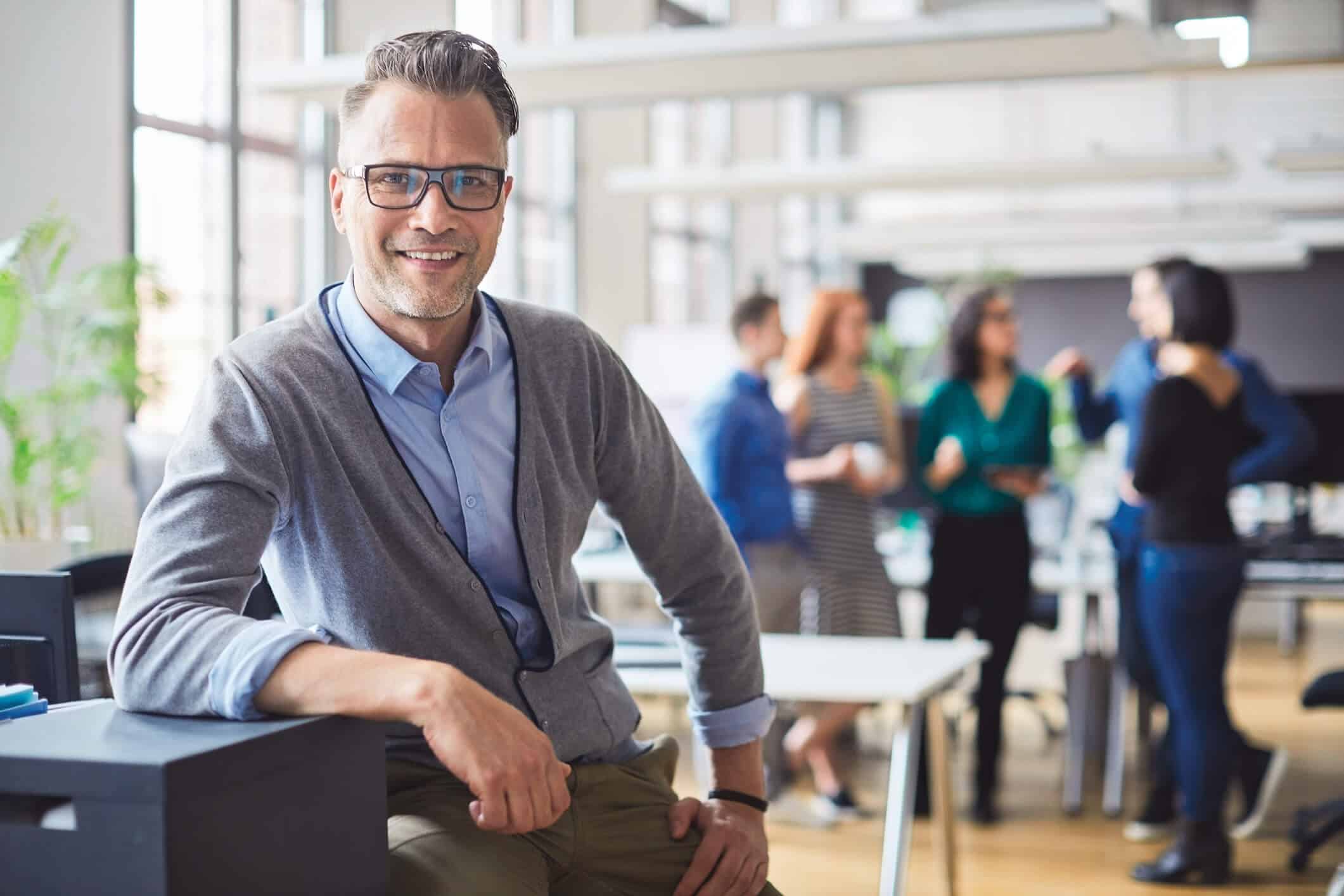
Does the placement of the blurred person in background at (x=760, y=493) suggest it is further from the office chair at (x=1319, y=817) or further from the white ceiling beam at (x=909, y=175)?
A: the white ceiling beam at (x=909, y=175)

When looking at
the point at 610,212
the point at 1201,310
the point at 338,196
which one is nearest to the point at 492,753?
the point at 338,196

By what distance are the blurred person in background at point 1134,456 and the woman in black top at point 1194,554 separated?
0.61 feet

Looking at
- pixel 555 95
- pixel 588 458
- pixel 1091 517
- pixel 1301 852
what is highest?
pixel 555 95

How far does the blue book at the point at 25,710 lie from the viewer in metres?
1.23

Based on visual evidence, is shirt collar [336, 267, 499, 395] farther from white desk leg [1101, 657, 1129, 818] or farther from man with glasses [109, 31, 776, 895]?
white desk leg [1101, 657, 1129, 818]

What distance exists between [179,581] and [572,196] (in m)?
7.58

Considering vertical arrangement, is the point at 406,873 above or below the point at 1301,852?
above

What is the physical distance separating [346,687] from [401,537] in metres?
0.25

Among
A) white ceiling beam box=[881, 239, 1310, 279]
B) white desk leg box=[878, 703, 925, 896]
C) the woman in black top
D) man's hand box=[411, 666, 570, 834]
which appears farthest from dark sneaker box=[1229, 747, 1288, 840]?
white ceiling beam box=[881, 239, 1310, 279]

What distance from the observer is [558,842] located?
1.49 m

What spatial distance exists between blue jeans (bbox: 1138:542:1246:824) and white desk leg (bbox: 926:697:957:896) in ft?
2.59

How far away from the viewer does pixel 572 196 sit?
8.65 meters

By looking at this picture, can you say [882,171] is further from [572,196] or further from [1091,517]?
[572,196]

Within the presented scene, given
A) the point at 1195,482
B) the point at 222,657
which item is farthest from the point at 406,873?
the point at 1195,482
